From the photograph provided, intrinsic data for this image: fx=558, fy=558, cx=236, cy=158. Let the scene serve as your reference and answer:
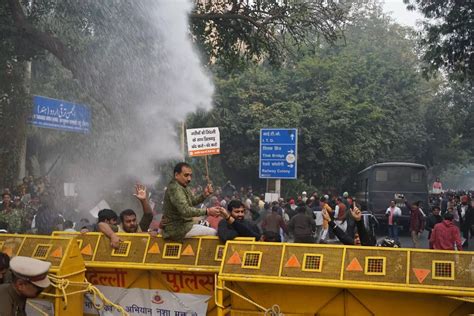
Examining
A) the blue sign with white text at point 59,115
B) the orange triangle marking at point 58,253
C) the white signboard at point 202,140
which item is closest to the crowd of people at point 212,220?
the orange triangle marking at point 58,253

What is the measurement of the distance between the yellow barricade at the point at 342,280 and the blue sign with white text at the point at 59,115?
8.85m

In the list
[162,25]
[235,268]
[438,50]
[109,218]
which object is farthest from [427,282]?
[438,50]

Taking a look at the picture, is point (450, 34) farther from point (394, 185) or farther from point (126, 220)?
point (126, 220)

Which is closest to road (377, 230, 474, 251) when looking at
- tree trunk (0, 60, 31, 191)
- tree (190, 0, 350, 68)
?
tree (190, 0, 350, 68)

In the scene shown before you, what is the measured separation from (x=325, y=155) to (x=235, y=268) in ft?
76.6

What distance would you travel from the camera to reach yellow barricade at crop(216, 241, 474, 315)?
485cm

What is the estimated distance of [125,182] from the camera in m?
18.7

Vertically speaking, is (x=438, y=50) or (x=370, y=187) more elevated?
(x=438, y=50)

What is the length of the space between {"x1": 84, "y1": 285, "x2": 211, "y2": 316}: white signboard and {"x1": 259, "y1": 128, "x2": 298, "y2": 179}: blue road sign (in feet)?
30.9

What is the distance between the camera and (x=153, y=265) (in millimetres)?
5926

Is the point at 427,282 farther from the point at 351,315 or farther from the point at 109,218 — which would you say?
the point at 109,218

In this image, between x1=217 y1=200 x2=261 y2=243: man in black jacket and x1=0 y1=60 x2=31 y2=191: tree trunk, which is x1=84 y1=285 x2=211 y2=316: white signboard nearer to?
x1=217 y1=200 x2=261 y2=243: man in black jacket

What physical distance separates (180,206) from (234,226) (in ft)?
2.23

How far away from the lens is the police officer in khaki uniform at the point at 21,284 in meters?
3.53
